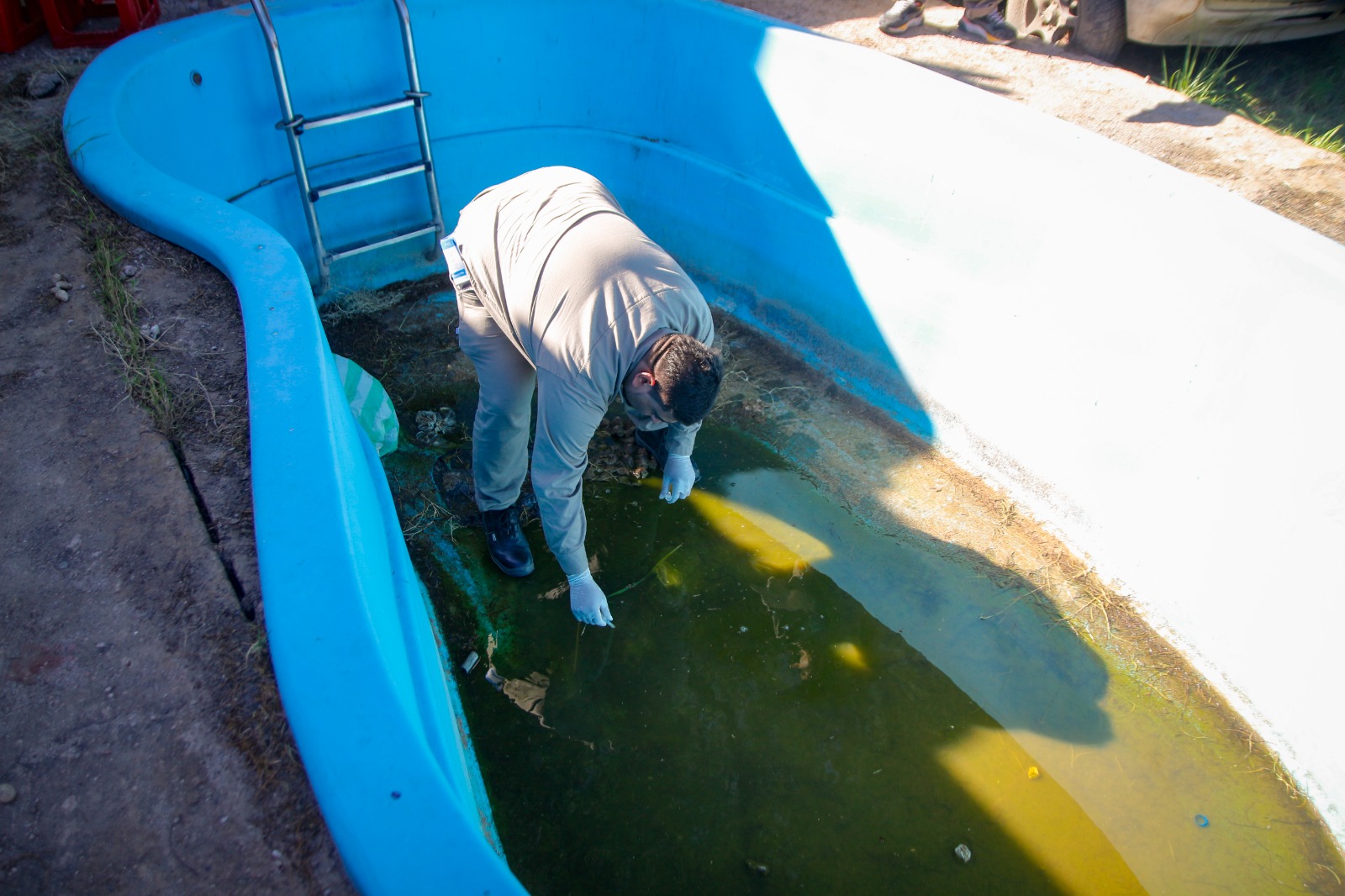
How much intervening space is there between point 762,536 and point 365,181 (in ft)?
8.34

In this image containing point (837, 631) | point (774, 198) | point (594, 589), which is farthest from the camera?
point (774, 198)

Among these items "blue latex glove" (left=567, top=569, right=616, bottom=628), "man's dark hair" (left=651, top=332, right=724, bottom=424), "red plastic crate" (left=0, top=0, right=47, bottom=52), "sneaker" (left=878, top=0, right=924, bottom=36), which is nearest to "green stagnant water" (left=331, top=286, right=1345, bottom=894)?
"blue latex glove" (left=567, top=569, right=616, bottom=628)

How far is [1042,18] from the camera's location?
450cm

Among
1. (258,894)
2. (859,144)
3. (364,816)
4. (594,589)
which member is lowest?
(594,589)

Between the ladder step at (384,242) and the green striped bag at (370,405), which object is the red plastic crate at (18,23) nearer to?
the ladder step at (384,242)

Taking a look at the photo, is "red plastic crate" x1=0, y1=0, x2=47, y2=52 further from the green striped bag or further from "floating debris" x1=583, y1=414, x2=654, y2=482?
"floating debris" x1=583, y1=414, x2=654, y2=482

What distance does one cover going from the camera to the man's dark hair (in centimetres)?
196

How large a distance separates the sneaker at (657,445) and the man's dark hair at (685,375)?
1.20m

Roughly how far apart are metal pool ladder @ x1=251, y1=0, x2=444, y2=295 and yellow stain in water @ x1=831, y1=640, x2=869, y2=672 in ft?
9.69

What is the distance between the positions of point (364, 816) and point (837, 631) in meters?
1.97

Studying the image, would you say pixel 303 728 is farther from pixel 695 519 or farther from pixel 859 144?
pixel 859 144

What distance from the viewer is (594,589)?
260 cm

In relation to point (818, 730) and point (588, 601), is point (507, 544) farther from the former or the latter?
point (818, 730)

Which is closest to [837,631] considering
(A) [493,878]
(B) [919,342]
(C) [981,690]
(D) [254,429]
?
(C) [981,690]
